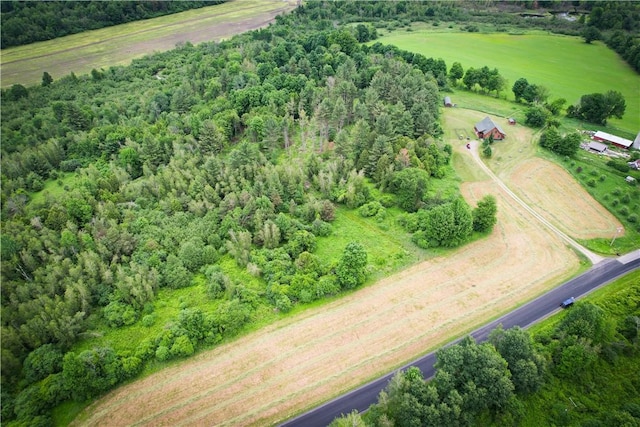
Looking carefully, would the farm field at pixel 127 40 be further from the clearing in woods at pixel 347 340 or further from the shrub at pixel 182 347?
the clearing in woods at pixel 347 340

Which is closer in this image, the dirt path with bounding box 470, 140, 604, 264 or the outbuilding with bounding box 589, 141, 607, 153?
the dirt path with bounding box 470, 140, 604, 264

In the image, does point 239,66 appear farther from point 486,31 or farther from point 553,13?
point 553,13

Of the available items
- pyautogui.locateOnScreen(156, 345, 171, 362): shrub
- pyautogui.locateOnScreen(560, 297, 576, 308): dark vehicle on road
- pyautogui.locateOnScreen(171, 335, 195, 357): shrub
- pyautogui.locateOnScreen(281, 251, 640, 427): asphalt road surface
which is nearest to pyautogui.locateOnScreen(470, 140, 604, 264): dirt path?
pyautogui.locateOnScreen(281, 251, 640, 427): asphalt road surface

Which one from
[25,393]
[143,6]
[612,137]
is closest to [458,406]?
[25,393]

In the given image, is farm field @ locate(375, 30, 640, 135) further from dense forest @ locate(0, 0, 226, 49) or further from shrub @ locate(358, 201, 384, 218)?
dense forest @ locate(0, 0, 226, 49)

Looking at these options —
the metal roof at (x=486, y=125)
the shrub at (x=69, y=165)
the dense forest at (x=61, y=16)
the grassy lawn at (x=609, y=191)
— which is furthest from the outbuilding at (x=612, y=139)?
the dense forest at (x=61, y=16)
